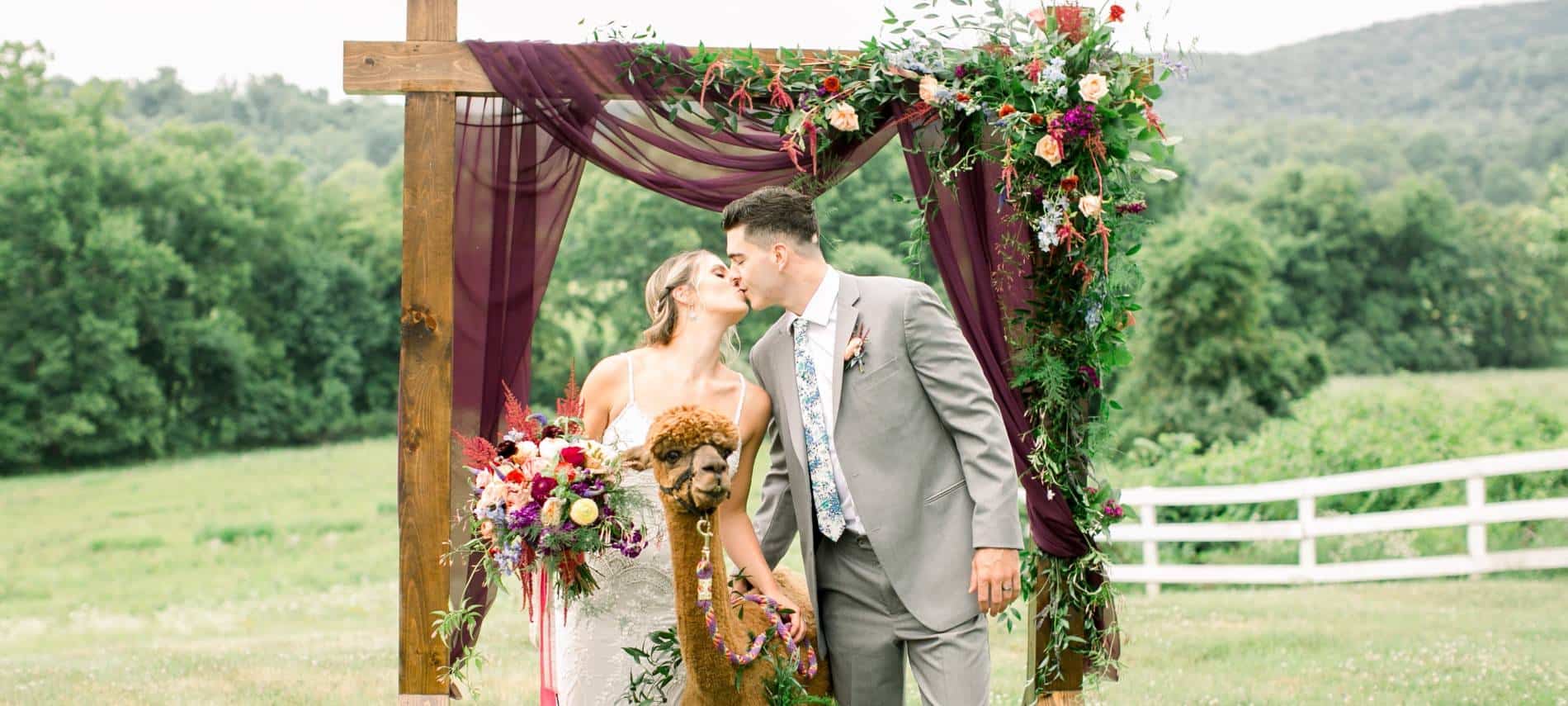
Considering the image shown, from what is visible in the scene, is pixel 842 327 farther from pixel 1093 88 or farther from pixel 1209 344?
pixel 1209 344

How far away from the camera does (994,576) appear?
385 centimetres

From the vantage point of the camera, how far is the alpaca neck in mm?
3424

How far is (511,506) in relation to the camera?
12.3ft

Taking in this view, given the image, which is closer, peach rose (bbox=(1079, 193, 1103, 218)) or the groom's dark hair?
the groom's dark hair

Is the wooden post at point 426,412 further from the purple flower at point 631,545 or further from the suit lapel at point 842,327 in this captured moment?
the suit lapel at point 842,327

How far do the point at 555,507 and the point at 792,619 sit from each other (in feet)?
2.66

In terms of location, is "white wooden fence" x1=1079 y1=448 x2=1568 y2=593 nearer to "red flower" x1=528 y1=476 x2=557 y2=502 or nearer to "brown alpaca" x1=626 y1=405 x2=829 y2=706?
"brown alpaca" x1=626 y1=405 x2=829 y2=706

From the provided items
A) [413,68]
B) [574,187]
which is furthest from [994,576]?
[413,68]

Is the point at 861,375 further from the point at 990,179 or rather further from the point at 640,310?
the point at 640,310

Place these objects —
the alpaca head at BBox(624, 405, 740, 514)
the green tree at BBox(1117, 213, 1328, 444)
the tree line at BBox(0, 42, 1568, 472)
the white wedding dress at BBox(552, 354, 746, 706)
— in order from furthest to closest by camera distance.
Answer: the tree line at BBox(0, 42, 1568, 472)
the green tree at BBox(1117, 213, 1328, 444)
the white wedding dress at BBox(552, 354, 746, 706)
the alpaca head at BBox(624, 405, 740, 514)

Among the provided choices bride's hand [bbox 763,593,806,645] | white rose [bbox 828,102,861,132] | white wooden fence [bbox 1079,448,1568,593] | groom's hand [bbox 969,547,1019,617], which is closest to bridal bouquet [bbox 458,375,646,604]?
bride's hand [bbox 763,593,806,645]

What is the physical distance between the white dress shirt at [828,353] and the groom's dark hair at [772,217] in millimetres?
179

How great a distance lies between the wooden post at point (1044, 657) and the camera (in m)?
5.14

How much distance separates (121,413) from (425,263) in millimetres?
21456
